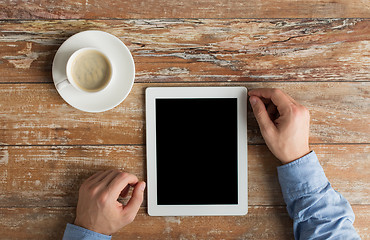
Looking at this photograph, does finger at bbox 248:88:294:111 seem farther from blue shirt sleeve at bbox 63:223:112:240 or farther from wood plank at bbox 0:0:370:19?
blue shirt sleeve at bbox 63:223:112:240

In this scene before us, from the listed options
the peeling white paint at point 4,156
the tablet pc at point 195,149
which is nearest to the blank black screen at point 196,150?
the tablet pc at point 195,149

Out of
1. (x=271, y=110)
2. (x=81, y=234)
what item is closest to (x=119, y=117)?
(x=81, y=234)

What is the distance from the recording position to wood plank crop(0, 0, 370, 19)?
3.44ft

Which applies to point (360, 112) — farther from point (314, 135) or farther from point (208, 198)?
point (208, 198)

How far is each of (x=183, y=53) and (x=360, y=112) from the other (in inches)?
24.0

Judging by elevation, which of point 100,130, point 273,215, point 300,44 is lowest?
point 273,215

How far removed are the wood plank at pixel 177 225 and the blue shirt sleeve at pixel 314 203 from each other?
80 mm

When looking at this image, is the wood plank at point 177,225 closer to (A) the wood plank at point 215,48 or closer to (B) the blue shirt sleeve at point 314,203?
(B) the blue shirt sleeve at point 314,203

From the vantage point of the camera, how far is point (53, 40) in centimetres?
105

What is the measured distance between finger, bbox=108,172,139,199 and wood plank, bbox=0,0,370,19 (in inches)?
19.8

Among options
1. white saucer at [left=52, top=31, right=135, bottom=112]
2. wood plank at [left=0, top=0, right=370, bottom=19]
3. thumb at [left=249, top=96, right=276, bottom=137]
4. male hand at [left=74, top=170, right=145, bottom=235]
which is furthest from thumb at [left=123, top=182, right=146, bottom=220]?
wood plank at [left=0, top=0, right=370, bottom=19]

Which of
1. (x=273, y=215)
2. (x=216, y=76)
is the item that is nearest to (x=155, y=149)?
(x=216, y=76)

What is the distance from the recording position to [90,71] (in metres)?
0.98

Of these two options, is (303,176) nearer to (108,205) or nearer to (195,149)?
(195,149)
